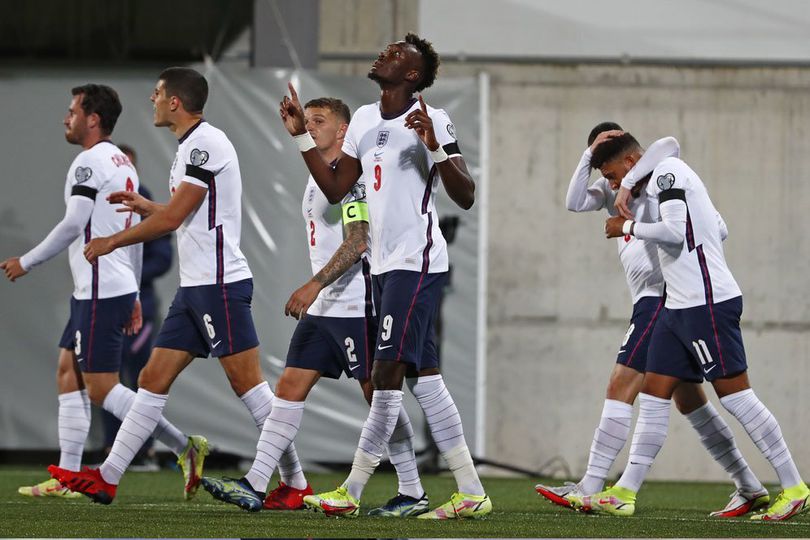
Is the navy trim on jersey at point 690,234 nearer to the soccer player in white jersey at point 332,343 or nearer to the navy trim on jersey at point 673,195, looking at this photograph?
the navy trim on jersey at point 673,195

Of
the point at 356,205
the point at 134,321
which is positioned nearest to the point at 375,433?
the point at 356,205

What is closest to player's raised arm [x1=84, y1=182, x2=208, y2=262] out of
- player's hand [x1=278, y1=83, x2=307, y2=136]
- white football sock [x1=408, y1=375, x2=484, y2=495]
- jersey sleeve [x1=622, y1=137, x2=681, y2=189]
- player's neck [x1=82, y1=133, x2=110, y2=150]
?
player's hand [x1=278, y1=83, x2=307, y2=136]

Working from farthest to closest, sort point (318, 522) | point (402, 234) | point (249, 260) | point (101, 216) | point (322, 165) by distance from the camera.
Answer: point (249, 260)
point (101, 216)
point (322, 165)
point (402, 234)
point (318, 522)

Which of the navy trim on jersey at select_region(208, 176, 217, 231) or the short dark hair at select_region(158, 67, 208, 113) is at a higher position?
the short dark hair at select_region(158, 67, 208, 113)

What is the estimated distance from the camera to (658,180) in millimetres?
6387

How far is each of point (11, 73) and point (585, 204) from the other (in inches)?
227

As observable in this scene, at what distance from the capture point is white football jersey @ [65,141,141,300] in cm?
739

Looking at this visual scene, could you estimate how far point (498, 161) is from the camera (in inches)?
448

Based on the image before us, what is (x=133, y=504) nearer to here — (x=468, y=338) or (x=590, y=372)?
(x=468, y=338)

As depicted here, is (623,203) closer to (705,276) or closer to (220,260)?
(705,276)

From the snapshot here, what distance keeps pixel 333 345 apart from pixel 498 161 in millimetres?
5177

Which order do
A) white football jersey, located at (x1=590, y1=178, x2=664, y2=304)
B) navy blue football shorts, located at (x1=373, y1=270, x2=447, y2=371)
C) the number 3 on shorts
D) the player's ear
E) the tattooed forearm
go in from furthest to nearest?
1. white football jersey, located at (x1=590, y1=178, x2=664, y2=304)
2. the number 3 on shorts
3. the tattooed forearm
4. the player's ear
5. navy blue football shorts, located at (x1=373, y1=270, x2=447, y2=371)

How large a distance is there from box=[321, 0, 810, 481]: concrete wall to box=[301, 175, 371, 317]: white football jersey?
478 cm

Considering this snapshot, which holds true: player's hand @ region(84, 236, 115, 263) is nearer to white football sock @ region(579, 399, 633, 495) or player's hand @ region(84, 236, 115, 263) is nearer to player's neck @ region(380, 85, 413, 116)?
player's neck @ region(380, 85, 413, 116)
